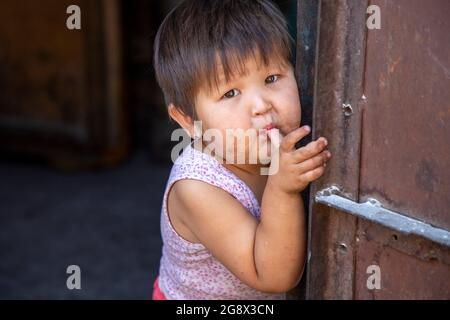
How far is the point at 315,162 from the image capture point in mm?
1616

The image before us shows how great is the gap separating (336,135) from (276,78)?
21 centimetres

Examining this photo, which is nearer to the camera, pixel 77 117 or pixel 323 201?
pixel 323 201

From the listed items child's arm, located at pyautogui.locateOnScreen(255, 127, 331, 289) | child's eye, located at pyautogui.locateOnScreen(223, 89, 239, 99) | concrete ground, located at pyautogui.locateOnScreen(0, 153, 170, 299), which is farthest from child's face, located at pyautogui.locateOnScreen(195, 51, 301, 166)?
concrete ground, located at pyautogui.locateOnScreen(0, 153, 170, 299)

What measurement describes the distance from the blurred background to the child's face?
7.74 ft

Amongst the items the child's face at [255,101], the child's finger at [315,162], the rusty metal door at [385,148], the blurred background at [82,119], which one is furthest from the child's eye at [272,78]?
the blurred background at [82,119]

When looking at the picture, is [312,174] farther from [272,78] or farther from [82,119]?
[82,119]

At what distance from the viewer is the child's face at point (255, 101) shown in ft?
5.57

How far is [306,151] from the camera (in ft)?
5.24

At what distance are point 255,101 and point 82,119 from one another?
3198mm

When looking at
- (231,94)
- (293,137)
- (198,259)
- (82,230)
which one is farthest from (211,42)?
(82,230)

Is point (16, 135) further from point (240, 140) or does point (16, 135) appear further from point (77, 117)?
point (240, 140)

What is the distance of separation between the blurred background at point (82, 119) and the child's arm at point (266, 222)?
2192 mm

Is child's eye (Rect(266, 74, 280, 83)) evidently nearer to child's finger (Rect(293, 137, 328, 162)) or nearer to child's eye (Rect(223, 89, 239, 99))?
child's eye (Rect(223, 89, 239, 99))

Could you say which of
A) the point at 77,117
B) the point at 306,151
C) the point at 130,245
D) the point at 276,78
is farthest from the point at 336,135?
the point at 77,117
